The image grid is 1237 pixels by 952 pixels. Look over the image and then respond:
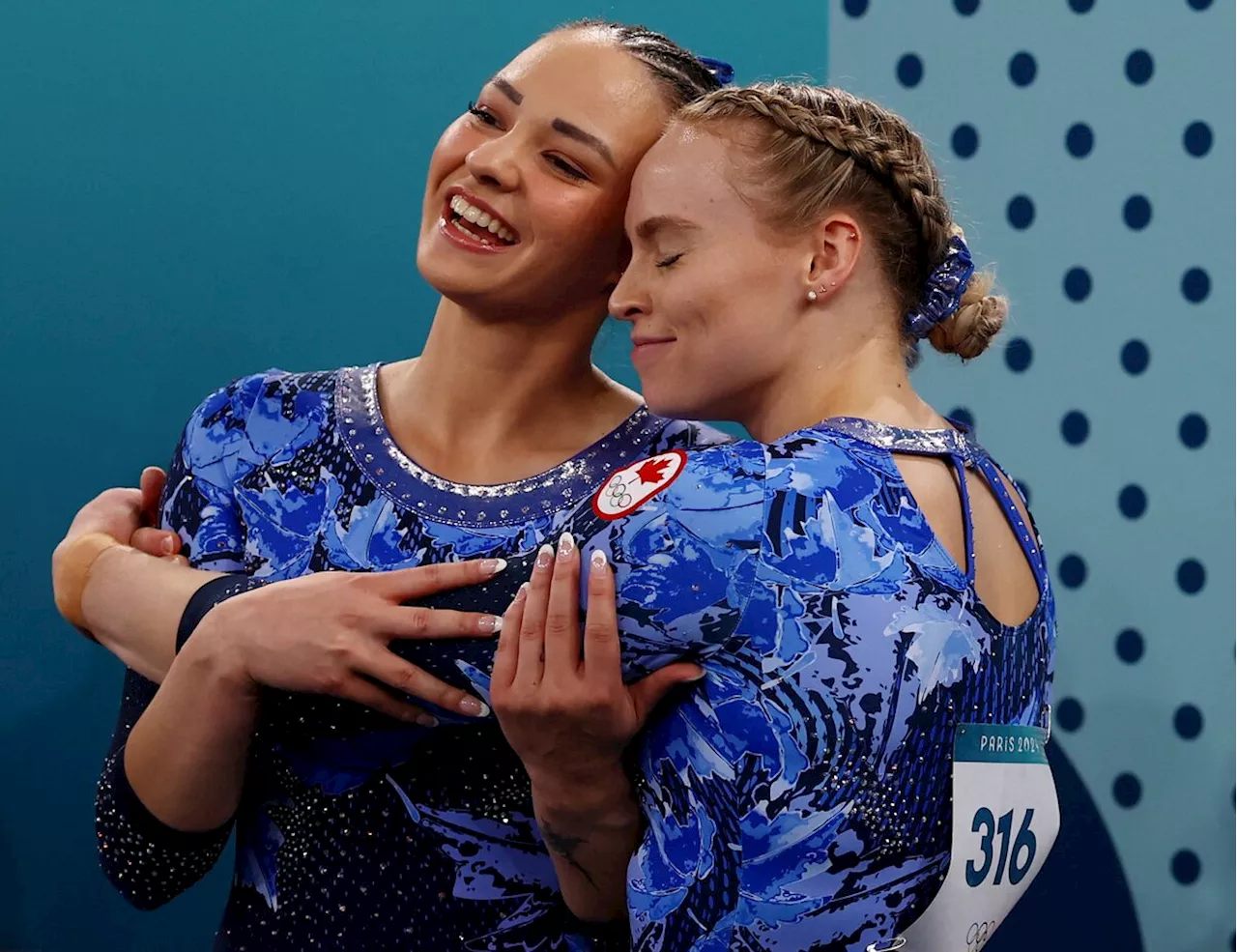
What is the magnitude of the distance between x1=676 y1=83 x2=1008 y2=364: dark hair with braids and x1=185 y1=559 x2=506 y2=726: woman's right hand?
37 centimetres

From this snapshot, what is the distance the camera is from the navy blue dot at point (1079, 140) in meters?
2.19

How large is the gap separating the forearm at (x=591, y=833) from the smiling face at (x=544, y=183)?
19.3 inches

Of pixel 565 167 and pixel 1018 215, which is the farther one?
pixel 1018 215

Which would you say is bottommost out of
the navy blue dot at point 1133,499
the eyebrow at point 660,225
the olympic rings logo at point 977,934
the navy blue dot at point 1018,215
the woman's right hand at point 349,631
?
the olympic rings logo at point 977,934

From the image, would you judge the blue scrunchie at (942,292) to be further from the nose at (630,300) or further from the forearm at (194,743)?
the forearm at (194,743)

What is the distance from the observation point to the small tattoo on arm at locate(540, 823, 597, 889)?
1.12 metres

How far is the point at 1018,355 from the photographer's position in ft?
7.26

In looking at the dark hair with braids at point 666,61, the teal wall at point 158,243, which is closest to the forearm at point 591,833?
the dark hair with braids at point 666,61

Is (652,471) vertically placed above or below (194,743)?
above

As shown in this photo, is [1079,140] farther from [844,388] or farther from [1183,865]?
[844,388]

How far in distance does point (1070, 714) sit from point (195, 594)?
144cm

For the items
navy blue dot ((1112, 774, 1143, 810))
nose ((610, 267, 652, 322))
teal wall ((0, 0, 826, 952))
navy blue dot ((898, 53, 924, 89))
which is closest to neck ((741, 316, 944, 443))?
nose ((610, 267, 652, 322))

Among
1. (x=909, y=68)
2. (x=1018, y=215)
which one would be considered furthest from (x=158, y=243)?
(x=1018, y=215)

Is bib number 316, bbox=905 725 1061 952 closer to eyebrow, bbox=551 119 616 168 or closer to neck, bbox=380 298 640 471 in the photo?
neck, bbox=380 298 640 471
